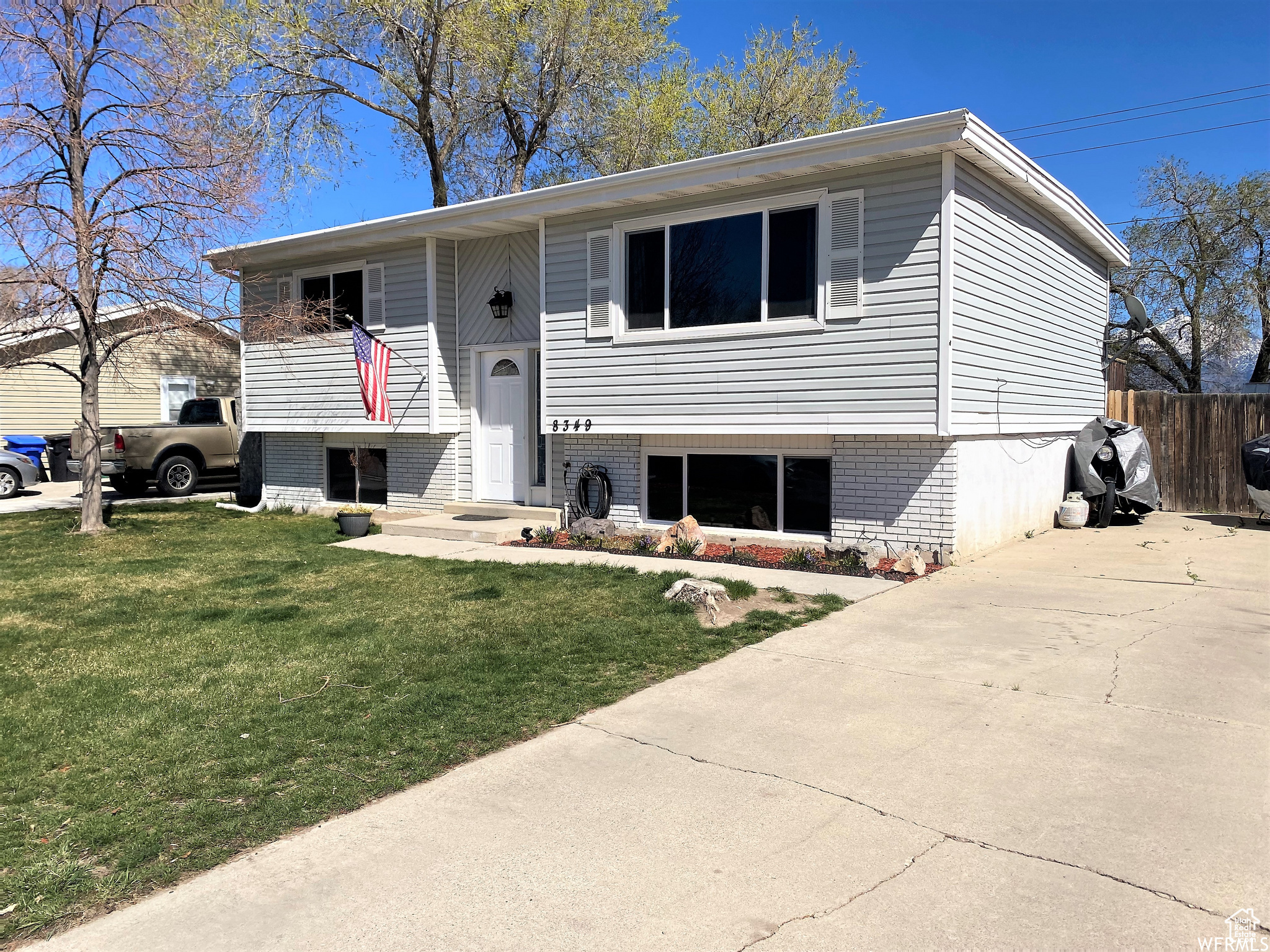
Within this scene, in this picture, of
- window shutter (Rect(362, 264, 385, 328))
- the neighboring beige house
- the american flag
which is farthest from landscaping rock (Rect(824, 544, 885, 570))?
the neighboring beige house

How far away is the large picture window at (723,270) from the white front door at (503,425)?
8.93 feet

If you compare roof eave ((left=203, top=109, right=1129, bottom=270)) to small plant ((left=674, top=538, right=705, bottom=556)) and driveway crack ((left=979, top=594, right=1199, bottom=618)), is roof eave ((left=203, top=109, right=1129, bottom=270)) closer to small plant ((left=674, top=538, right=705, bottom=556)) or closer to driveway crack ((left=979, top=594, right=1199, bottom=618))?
small plant ((left=674, top=538, right=705, bottom=556))

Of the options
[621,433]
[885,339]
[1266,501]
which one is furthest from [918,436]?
[1266,501]

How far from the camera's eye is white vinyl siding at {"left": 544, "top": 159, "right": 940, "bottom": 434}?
28.0 feet

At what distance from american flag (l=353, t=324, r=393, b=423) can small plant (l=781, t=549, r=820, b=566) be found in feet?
21.7

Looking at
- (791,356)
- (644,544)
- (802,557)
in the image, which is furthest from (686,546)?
(791,356)

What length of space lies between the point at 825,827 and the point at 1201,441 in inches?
478

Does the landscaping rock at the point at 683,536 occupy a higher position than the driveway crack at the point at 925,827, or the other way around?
the landscaping rock at the point at 683,536

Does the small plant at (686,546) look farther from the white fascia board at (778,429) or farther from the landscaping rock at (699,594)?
the landscaping rock at (699,594)

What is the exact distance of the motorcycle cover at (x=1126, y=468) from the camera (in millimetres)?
11875

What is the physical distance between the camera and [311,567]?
924cm

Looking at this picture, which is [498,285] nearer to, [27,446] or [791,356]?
[791,356]

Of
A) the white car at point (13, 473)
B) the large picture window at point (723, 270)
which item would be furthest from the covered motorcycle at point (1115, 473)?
the white car at point (13, 473)

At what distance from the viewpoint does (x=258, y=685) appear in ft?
17.1
